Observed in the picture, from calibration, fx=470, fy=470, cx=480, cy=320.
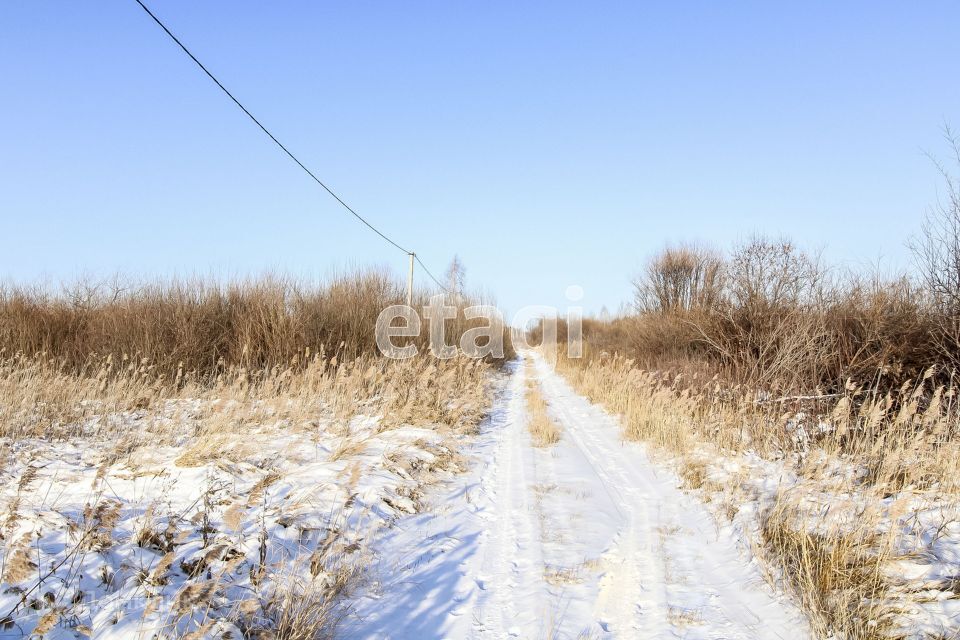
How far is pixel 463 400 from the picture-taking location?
8852 mm

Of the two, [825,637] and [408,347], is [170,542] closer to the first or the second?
[825,637]

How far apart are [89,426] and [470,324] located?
13943 mm

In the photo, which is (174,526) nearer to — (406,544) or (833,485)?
(406,544)

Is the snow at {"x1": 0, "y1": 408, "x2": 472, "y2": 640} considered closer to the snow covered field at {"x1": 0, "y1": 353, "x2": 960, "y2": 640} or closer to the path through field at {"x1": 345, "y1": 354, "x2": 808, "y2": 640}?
the snow covered field at {"x1": 0, "y1": 353, "x2": 960, "y2": 640}

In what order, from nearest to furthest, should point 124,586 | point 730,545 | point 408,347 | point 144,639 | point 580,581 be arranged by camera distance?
point 144,639 < point 124,586 < point 580,581 < point 730,545 < point 408,347

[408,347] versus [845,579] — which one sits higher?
[408,347]

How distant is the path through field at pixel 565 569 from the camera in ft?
8.75

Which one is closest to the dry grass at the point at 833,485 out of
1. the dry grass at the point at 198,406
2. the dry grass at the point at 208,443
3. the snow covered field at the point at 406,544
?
the snow covered field at the point at 406,544

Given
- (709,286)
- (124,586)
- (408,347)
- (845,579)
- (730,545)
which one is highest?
(709,286)

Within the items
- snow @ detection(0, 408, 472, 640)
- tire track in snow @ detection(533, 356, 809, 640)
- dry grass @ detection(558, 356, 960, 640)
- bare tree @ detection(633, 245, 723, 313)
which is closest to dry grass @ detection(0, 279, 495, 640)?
snow @ detection(0, 408, 472, 640)

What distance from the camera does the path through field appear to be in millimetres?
2668

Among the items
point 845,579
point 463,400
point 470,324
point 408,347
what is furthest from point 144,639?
point 470,324

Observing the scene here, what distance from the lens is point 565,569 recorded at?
3.29 metres

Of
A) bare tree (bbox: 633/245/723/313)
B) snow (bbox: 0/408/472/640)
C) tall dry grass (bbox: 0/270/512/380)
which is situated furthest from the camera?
bare tree (bbox: 633/245/723/313)
